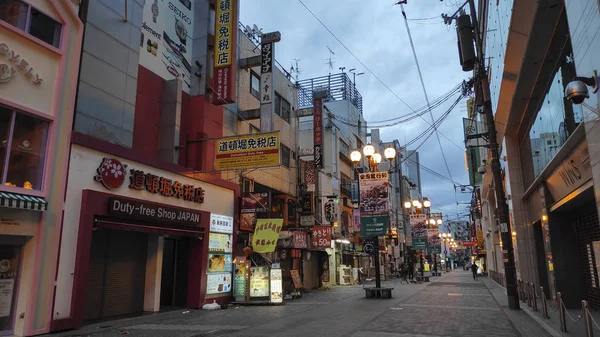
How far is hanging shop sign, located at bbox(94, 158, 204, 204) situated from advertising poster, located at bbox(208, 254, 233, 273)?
2552 millimetres

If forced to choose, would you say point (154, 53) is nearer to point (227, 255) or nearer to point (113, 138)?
point (113, 138)

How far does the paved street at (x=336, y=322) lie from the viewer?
11.0m

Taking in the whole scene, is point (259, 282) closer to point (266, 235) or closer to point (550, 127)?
point (266, 235)

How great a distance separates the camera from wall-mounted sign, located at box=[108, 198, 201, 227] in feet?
43.4

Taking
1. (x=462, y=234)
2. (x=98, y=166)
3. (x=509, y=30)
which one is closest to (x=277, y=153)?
(x=98, y=166)

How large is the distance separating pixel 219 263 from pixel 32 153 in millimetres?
9261

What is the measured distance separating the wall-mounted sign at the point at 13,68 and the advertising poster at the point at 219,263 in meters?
9.59

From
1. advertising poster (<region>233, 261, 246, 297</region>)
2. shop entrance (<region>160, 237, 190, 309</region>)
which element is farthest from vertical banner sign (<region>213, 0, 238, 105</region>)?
advertising poster (<region>233, 261, 246, 297</region>)

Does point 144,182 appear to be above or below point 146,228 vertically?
above

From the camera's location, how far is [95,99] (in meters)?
14.0

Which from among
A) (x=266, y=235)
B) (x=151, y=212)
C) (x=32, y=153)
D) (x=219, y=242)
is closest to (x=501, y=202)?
(x=266, y=235)

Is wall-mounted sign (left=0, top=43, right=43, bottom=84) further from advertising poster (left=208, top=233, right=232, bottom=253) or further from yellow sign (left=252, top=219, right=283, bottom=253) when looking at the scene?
yellow sign (left=252, top=219, right=283, bottom=253)

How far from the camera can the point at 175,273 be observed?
18203mm

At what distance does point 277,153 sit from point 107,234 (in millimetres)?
6574
